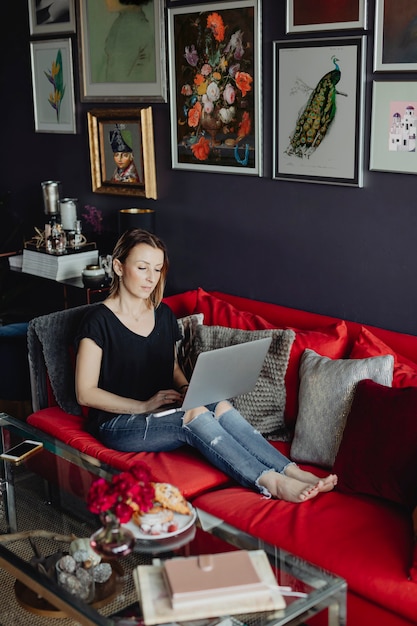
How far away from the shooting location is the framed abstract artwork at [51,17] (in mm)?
4328

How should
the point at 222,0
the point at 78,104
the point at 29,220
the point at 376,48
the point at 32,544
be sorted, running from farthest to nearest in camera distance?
1. the point at 29,220
2. the point at 78,104
3. the point at 222,0
4. the point at 376,48
5. the point at 32,544

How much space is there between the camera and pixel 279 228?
3.56 meters

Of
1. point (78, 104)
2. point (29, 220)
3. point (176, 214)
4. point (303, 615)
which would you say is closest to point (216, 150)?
point (176, 214)

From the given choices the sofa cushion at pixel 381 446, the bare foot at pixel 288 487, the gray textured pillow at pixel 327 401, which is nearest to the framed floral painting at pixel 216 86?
the gray textured pillow at pixel 327 401

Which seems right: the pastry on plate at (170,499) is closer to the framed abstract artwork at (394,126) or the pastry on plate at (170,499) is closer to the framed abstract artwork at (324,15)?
the framed abstract artwork at (394,126)

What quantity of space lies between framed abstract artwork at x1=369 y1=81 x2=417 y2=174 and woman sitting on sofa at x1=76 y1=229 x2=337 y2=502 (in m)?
0.88

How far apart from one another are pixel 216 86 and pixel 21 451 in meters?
1.77

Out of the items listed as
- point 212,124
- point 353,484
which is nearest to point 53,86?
point 212,124

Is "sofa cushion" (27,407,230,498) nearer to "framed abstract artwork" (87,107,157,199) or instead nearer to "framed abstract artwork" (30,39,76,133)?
"framed abstract artwork" (87,107,157,199)

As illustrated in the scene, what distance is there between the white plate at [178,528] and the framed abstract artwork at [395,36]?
5.61 ft

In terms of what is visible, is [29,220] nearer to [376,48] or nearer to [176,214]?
[176,214]

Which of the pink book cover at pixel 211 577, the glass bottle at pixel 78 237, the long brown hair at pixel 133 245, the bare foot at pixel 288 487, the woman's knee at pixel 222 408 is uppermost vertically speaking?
the long brown hair at pixel 133 245

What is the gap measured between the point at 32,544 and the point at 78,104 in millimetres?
2746

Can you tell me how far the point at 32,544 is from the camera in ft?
7.61
